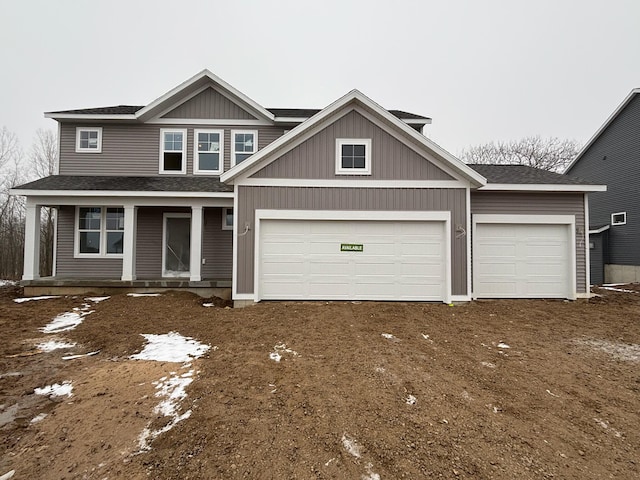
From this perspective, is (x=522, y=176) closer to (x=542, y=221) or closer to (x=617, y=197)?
(x=542, y=221)

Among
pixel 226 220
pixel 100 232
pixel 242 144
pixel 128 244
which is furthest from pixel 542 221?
pixel 100 232

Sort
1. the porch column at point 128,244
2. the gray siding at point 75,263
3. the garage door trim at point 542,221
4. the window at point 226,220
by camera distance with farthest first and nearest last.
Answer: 1. the window at point 226,220
2. the gray siding at point 75,263
3. the porch column at point 128,244
4. the garage door trim at point 542,221

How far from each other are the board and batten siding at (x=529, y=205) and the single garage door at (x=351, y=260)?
188cm

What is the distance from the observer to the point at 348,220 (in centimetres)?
842

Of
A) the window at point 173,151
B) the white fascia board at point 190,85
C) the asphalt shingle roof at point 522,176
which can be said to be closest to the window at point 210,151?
the window at point 173,151

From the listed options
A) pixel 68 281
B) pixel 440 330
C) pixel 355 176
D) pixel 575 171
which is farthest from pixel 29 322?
pixel 575 171

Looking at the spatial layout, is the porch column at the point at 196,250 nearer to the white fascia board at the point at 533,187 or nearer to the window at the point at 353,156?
the window at the point at 353,156

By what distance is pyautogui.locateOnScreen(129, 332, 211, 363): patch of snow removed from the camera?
4895 millimetres

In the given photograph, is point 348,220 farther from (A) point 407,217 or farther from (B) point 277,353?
(B) point 277,353

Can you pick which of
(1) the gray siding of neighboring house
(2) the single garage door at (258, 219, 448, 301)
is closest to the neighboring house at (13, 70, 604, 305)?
(2) the single garage door at (258, 219, 448, 301)

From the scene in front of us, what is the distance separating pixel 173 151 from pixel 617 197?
20.6 meters

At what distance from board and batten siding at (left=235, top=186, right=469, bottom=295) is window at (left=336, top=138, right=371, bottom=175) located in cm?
52

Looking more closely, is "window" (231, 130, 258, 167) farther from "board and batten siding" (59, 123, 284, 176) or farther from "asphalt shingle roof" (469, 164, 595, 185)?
"asphalt shingle roof" (469, 164, 595, 185)

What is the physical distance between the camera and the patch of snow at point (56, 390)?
3.81 m
